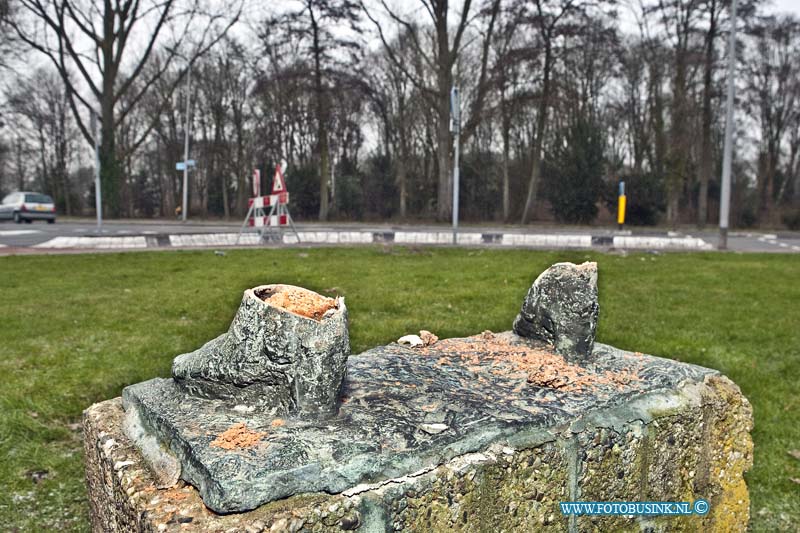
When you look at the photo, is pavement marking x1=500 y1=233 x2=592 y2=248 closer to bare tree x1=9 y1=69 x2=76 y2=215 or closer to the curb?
the curb

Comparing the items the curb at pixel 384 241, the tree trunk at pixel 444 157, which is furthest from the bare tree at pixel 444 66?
the curb at pixel 384 241

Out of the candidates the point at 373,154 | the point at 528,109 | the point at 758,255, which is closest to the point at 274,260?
the point at 758,255

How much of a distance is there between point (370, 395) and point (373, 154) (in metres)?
32.8

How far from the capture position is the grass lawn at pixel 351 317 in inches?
118

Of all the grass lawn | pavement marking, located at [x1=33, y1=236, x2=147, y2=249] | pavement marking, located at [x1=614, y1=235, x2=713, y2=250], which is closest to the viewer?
the grass lawn

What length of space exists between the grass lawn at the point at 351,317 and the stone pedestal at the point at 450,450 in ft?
2.55

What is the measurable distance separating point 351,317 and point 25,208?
21.8 meters

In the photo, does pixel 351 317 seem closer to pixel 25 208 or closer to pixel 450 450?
pixel 450 450

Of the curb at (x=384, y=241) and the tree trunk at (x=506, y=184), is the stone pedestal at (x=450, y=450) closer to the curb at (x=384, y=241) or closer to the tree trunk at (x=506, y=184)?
the curb at (x=384, y=241)

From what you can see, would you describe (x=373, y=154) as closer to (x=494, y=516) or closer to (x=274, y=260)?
(x=274, y=260)

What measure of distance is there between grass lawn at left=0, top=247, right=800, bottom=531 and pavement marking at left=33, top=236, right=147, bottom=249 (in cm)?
207

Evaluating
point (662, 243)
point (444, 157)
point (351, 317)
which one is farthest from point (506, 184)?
point (351, 317)

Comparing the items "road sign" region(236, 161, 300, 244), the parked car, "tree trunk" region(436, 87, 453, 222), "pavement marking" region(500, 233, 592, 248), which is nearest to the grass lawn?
"road sign" region(236, 161, 300, 244)

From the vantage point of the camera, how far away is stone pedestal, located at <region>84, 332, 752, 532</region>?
58.7 inches
